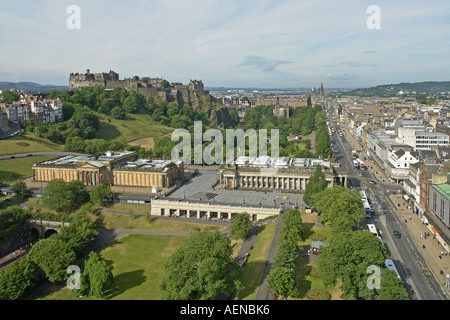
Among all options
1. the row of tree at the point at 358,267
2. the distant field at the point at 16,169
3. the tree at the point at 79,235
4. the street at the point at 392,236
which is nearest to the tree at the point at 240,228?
the row of tree at the point at 358,267

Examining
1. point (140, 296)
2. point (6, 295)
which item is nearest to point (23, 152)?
point (6, 295)

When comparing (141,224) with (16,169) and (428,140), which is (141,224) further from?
(428,140)

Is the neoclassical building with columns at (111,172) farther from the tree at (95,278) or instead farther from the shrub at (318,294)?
the shrub at (318,294)

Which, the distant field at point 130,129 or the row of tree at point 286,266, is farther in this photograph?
the distant field at point 130,129

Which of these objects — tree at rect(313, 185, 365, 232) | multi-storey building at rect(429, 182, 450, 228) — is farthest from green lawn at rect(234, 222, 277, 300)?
multi-storey building at rect(429, 182, 450, 228)

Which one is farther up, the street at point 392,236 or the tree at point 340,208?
the tree at point 340,208

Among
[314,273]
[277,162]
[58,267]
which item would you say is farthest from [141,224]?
[314,273]
